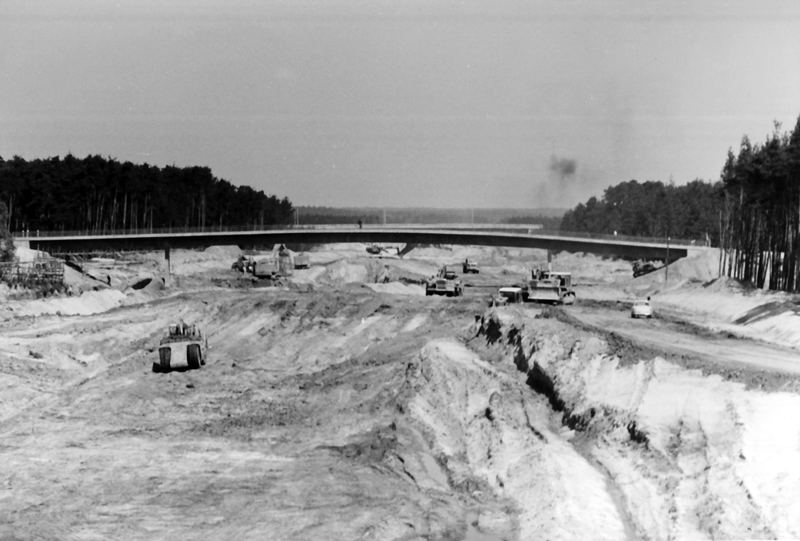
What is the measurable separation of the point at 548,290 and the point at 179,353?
27623 mm

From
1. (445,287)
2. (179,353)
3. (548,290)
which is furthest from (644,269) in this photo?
(179,353)

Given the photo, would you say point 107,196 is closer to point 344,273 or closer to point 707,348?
point 344,273

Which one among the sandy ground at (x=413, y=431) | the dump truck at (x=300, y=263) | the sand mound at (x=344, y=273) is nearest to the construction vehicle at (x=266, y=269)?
the sand mound at (x=344, y=273)

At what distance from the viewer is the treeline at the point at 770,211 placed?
212 ft

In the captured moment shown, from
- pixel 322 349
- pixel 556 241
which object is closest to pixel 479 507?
pixel 322 349

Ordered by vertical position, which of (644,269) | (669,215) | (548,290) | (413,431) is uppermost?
(669,215)

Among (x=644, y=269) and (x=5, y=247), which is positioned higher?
(x=5, y=247)

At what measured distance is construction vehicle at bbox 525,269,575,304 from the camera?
65.4 metres

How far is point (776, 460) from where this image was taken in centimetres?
2259

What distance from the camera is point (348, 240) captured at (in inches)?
4419

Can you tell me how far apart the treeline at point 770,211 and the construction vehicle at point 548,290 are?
45.9 feet

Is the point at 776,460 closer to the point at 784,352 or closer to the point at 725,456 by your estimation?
the point at 725,456

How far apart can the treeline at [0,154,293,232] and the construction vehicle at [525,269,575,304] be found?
55258 millimetres

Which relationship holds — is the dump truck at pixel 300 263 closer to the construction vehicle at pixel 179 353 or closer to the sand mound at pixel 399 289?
the sand mound at pixel 399 289
